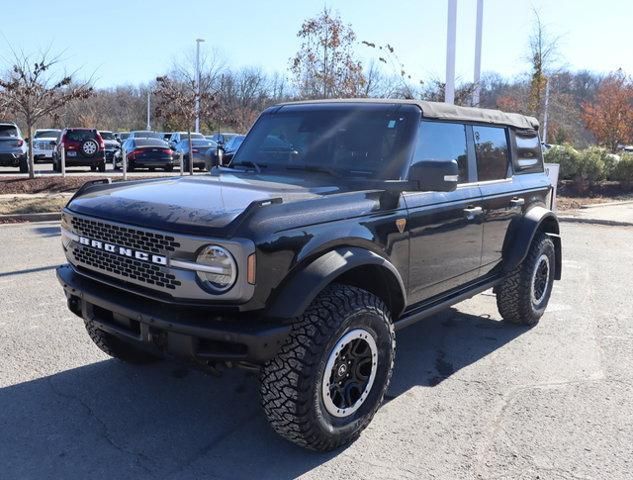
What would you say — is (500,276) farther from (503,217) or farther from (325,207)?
(325,207)

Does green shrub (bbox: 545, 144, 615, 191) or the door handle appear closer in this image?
the door handle

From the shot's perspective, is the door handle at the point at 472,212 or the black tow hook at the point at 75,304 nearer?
the black tow hook at the point at 75,304

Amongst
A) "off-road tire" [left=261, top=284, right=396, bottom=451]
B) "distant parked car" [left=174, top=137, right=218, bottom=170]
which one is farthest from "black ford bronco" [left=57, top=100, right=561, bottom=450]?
"distant parked car" [left=174, top=137, right=218, bottom=170]

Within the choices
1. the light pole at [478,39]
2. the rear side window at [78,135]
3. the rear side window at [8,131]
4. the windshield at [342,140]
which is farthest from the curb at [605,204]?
the rear side window at [8,131]

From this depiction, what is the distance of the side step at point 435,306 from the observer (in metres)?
3.85

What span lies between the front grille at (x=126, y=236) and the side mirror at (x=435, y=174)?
1.51 meters

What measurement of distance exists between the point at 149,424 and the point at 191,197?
4.45ft

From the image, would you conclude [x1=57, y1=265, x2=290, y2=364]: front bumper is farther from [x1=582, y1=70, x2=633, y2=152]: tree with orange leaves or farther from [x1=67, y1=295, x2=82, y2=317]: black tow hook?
[x1=582, y1=70, x2=633, y2=152]: tree with orange leaves

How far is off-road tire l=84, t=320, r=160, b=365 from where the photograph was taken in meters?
4.04

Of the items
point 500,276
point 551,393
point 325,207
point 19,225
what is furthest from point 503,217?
point 19,225

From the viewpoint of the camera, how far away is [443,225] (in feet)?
13.4

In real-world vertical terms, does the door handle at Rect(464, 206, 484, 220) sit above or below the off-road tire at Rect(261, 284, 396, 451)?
above

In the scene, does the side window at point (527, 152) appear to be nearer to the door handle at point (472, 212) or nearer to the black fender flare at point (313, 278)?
the door handle at point (472, 212)

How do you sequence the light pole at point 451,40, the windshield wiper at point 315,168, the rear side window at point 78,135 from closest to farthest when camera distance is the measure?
the windshield wiper at point 315,168 → the light pole at point 451,40 → the rear side window at point 78,135
